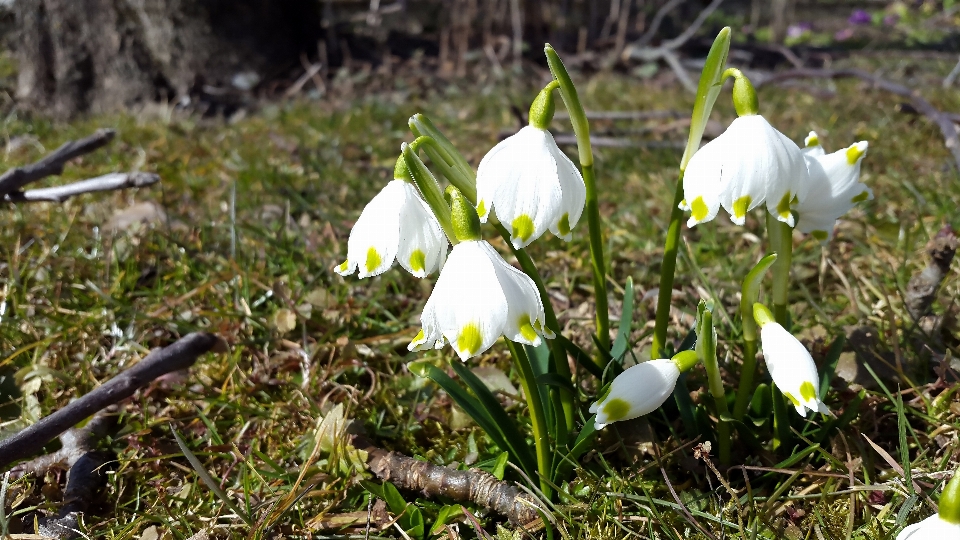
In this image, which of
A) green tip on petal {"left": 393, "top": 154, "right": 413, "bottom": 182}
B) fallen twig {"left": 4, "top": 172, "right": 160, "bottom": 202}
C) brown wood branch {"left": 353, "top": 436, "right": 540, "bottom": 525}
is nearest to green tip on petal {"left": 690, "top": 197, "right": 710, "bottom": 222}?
green tip on petal {"left": 393, "top": 154, "right": 413, "bottom": 182}

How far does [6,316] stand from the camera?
1.82 metres

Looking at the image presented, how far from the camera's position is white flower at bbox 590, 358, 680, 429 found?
1.04 m

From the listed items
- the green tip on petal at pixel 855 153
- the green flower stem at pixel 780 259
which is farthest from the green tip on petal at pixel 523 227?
the green tip on petal at pixel 855 153

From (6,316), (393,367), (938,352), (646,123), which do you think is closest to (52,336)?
(6,316)

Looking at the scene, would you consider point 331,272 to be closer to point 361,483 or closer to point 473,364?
point 473,364

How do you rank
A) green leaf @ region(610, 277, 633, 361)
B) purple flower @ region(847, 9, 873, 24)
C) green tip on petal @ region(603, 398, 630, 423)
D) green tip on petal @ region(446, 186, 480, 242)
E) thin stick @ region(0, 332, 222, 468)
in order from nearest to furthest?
green tip on petal @ region(446, 186, 480, 242), green tip on petal @ region(603, 398, 630, 423), thin stick @ region(0, 332, 222, 468), green leaf @ region(610, 277, 633, 361), purple flower @ region(847, 9, 873, 24)

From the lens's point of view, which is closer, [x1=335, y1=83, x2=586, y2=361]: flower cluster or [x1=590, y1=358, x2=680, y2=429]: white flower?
[x1=335, y1=83, x2=586, y2=361]: flower cluster

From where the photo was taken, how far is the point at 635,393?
1.04m

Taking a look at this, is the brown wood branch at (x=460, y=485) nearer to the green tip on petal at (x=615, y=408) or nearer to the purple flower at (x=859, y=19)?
the green tip on petal at (x=615, y=408)

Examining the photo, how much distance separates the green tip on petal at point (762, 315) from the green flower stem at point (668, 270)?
0.52 ft

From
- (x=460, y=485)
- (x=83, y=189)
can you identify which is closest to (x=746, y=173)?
(x=460, y=485)

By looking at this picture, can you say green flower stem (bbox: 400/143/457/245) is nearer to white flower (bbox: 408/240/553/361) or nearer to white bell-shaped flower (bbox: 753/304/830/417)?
white flower (bbox: 408/240/553/361)

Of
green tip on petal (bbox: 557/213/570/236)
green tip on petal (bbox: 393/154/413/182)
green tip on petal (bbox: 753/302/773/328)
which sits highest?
green tip on petal (bbox: 393/154/413/182)

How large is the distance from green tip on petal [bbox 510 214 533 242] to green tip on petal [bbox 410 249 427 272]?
0.51 feet
